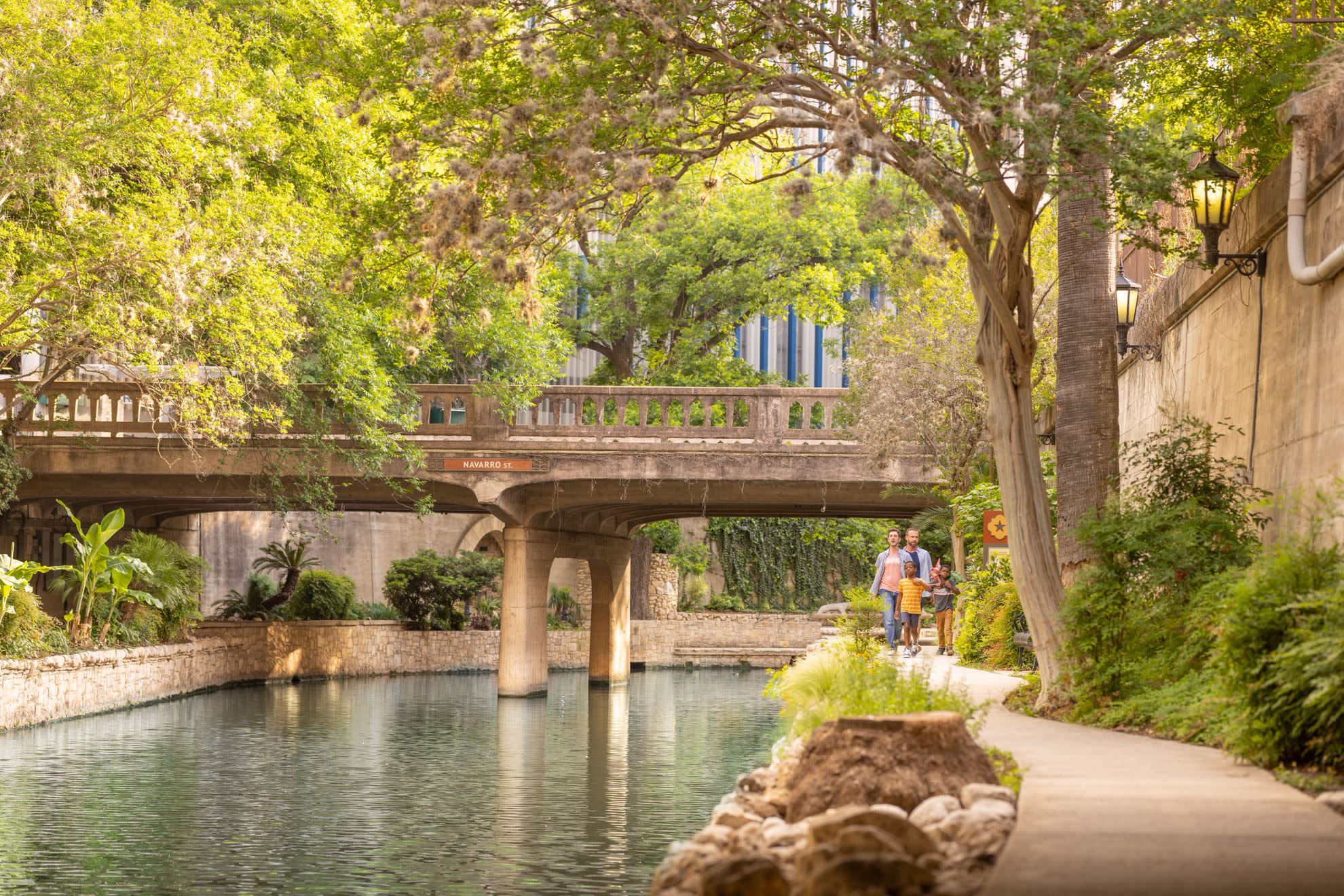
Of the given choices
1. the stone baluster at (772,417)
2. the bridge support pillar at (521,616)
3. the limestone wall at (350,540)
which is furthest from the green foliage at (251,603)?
the stone baluster at (772,417)

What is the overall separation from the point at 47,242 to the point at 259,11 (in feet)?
33.1

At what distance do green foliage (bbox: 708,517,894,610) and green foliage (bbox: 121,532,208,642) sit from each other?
2347 cm

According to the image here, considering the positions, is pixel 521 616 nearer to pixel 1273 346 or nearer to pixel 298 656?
pixel 298 656

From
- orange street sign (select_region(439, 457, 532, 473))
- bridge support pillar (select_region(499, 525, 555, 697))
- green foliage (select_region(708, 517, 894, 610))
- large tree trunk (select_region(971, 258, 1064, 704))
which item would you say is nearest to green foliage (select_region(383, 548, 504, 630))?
bridge support pillar (select_region(499, 525, 555, 697))

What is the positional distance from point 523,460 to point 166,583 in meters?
6.92

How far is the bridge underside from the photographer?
2964cm

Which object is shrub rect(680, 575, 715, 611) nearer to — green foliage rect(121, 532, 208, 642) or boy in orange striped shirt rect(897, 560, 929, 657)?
green foliage rect(121, 532, 208, 642)

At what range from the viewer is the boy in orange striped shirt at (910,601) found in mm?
21078

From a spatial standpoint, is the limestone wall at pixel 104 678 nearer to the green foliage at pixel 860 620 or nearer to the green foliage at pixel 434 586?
the green foliage at pixel 434 586

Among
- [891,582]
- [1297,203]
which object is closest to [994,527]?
[891,582]

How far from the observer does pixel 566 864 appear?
468 inches

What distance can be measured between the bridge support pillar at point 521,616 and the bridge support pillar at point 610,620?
4900 millimetres

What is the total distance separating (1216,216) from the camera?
14.0m

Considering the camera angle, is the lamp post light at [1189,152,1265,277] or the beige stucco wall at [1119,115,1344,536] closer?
the beige stucco wall at [1119,115,1344,536]
